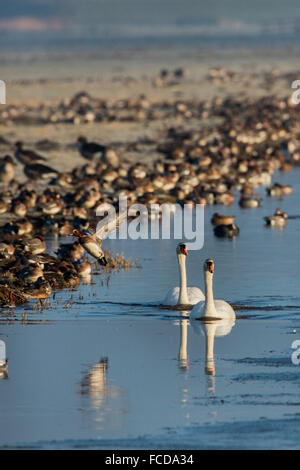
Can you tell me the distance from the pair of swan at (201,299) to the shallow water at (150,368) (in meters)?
0.21

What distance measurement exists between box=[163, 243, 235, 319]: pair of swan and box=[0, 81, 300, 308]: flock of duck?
0.03m

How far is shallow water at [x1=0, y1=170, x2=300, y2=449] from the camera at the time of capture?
11539mm

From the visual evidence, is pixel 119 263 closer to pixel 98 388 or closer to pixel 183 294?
pixel 183 294


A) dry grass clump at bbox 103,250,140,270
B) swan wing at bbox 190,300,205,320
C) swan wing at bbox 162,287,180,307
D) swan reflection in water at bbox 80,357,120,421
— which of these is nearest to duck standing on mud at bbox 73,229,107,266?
swan wing at bbox 162,287,180,307

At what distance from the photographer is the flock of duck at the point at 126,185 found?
1997 centimetres

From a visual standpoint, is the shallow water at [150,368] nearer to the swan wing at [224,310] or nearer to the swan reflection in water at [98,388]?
the swan reflection in water at [98,388]

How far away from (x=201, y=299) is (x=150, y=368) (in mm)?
4044

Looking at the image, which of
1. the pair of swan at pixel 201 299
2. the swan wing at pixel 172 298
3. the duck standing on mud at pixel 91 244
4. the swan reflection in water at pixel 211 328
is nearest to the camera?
the swan reflection in water at pixel 211 328

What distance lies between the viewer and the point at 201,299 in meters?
18.0

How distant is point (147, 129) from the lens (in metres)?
51.4

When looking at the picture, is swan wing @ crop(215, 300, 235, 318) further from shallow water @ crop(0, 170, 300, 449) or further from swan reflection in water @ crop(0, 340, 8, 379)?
swan reflection in water @ crop(0, 340, 8, 379)

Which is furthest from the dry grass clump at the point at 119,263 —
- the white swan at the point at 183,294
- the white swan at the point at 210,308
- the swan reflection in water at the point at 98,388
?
the swan reflection in water at the point at 98,388
